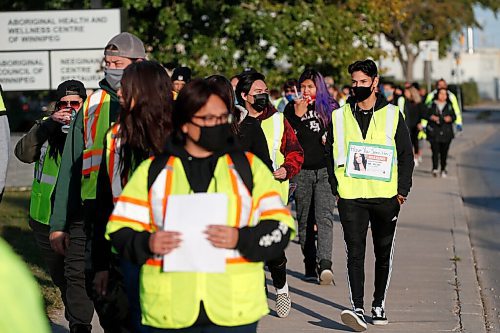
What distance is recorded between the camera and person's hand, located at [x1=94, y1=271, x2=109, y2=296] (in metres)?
4.78

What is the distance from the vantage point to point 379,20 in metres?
21.7

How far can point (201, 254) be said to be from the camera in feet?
13.1

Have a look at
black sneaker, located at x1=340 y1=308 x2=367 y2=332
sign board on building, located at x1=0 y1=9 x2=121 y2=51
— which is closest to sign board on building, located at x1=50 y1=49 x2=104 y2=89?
sign board on building, located at x1=0 y1=9 x2=121 y2=51

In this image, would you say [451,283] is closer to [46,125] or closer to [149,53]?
[46,125]

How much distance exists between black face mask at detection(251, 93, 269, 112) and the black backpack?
433 centimetres

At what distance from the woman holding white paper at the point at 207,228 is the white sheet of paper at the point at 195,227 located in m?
0.01

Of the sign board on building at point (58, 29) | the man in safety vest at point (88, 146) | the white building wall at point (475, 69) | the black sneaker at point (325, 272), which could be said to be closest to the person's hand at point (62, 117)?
the man in safety vest at point (88, 146)

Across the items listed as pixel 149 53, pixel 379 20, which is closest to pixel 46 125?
pixel 149 53

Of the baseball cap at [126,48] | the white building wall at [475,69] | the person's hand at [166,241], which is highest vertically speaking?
the white building wall at [475,69]

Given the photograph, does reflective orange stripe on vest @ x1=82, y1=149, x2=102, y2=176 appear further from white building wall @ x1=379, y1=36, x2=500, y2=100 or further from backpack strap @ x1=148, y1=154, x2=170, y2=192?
white building wall @ x1=379, y1=36, x2=500, y2=100

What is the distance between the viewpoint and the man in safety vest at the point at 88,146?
215 inches

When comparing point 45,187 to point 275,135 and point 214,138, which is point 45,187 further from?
point 214,138

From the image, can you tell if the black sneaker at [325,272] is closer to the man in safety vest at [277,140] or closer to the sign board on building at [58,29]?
the man in safety vest at [277,140]

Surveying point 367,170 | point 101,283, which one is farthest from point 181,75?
point 101,283
